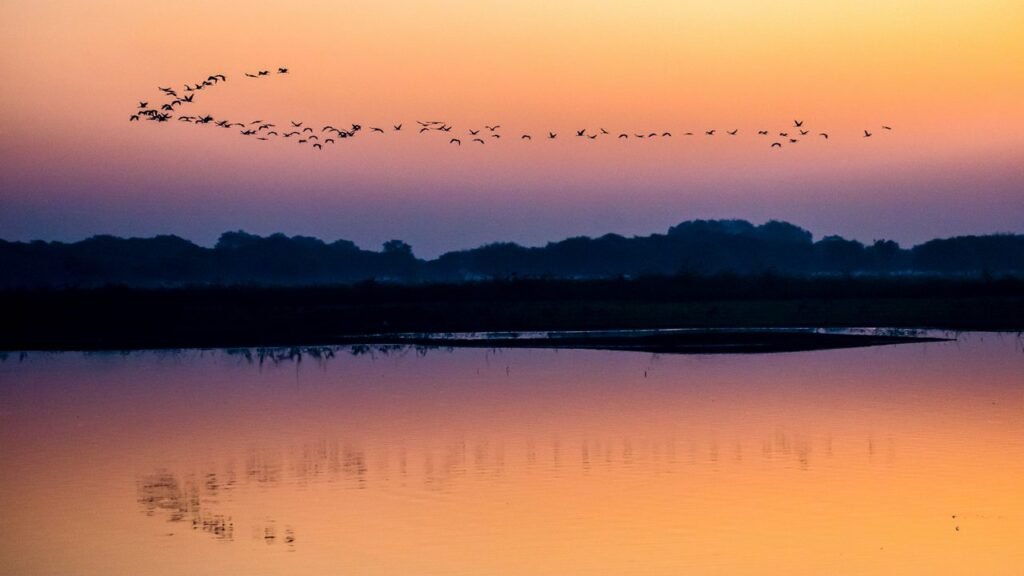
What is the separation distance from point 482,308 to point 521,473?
4647cm

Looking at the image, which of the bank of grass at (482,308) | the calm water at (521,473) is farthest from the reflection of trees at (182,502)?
the bank of grass at (482,308)

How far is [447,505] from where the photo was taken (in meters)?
20.8

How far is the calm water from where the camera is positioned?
17.9 meters

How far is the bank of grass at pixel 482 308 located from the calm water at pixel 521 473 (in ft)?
60.4

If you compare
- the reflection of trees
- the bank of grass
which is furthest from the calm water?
the bank of grass

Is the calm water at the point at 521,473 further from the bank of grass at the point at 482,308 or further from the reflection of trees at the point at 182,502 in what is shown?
the bank of grass at the point at 482,308

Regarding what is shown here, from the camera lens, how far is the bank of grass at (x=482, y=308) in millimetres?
57625

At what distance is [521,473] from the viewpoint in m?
23.4

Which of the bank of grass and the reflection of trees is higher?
the bank of grass

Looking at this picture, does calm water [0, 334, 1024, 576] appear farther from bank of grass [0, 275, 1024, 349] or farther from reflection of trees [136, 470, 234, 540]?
bank of grass [0, 275, 1024, 349]

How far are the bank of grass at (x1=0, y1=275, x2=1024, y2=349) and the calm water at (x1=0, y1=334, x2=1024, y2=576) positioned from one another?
60.4 feet

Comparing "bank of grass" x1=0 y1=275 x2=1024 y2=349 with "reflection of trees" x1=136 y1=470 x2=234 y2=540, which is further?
"bank of grass" x1=0 y1=275 x2=1024 y2=349

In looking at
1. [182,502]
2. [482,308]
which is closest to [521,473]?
[182,502]

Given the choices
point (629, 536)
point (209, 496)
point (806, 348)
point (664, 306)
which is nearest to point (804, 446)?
point (629, 536)
